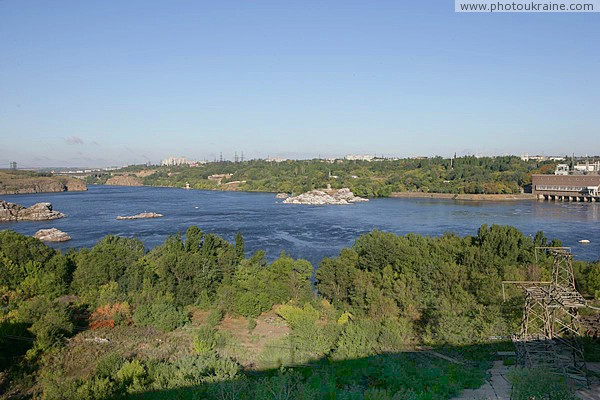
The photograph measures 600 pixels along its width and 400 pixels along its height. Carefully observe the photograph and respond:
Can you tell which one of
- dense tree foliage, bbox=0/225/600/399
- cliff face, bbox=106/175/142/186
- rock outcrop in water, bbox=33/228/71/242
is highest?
cliff face, bbox=106/175/142/186

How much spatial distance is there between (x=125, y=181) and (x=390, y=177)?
29.3m

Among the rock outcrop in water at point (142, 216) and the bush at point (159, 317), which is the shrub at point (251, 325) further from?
the rock outcrop in water at point (142, 216)

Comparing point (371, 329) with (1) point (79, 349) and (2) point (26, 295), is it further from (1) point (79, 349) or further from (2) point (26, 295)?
(2) point (26, 295)

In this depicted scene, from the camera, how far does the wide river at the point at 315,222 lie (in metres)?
14.2

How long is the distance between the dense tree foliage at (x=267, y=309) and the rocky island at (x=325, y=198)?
59.1ft

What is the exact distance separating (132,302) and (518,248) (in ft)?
21.3

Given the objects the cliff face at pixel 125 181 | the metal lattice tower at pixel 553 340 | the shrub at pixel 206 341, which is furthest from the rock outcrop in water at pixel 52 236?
the cliff face at pixel 125 181

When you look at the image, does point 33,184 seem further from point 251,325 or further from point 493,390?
point 493,390

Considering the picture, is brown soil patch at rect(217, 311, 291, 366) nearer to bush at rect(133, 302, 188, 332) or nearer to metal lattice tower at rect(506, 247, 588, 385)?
bush at rect(133, 302, 188, 332)

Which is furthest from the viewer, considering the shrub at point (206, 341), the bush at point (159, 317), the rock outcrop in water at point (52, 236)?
the rock outcrop in water at point (52, 236)

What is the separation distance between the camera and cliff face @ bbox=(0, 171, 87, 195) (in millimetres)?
36062

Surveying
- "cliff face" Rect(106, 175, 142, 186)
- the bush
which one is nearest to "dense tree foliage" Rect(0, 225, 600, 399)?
the bush

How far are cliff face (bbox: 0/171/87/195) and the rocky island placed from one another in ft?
70.8

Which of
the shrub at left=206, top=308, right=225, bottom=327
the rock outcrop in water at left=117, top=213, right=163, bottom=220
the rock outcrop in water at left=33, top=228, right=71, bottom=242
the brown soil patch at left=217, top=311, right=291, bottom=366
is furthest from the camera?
the rock outcrop in water at left=117, top=213, right=163, bottom=220
